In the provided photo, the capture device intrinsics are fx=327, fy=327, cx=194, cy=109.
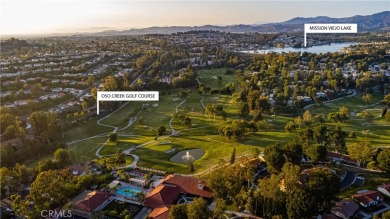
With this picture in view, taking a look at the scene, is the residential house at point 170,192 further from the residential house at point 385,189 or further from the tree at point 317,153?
the residential house at point 385,189

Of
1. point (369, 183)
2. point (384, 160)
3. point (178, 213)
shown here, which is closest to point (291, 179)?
point (178, 213)

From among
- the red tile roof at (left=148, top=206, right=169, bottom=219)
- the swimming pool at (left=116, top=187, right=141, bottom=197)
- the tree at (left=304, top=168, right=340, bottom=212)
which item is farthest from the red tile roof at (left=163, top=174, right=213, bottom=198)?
the tree at (left=304, top=168, right=340, bottom=212)

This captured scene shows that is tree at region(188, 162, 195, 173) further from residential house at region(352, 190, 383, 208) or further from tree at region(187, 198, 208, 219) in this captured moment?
residential house at region(352, 190, 383, 208)

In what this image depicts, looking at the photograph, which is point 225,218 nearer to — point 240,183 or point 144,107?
point 240,183

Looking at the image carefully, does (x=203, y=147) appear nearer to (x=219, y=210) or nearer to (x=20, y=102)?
(x=219, y=210)

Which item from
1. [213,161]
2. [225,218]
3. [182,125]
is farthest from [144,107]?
[225,218]
